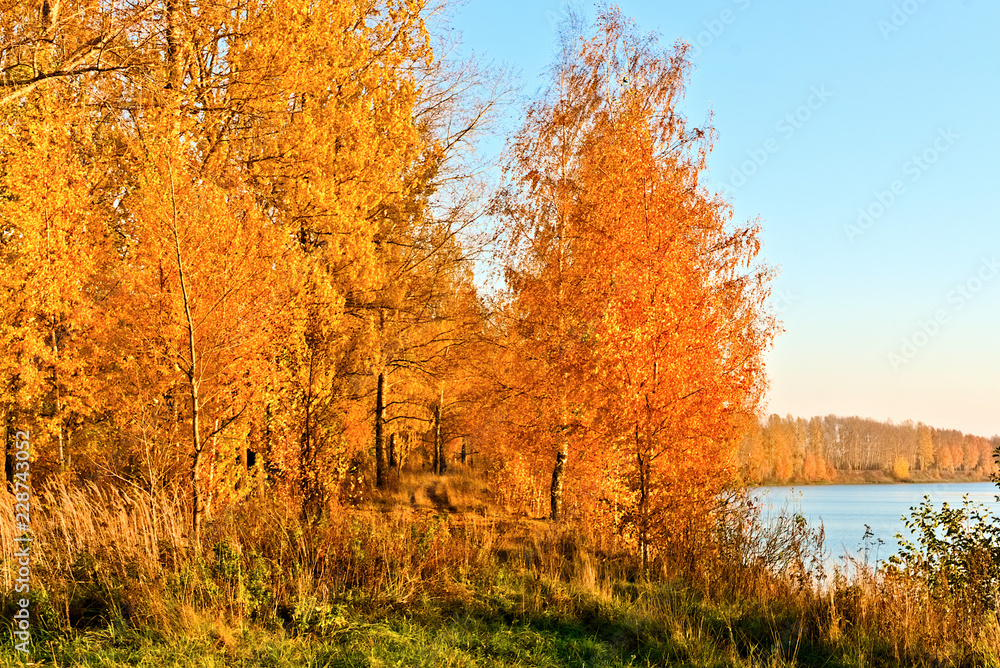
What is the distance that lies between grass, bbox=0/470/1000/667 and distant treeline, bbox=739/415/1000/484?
73237mm

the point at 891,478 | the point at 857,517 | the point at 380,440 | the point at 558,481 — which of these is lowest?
the point at 891,478

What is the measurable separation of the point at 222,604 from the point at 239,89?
8.75m

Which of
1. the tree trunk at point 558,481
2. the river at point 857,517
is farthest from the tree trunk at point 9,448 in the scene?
the river at point 857,517

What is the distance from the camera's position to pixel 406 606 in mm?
5996

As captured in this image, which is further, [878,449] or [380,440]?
[878,449]

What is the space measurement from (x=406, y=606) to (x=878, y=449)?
105 m

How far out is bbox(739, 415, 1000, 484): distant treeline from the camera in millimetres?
83312

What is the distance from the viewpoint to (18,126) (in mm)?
11312

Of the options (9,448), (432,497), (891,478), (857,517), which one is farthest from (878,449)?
(9,448)

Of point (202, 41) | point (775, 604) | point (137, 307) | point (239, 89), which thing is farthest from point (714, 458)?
point (202, 41)

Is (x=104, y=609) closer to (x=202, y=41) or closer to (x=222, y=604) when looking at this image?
(x=222, y=604)

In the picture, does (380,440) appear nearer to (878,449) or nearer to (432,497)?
(432,497)

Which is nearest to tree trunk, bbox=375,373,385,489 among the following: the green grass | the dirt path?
the dirt path
